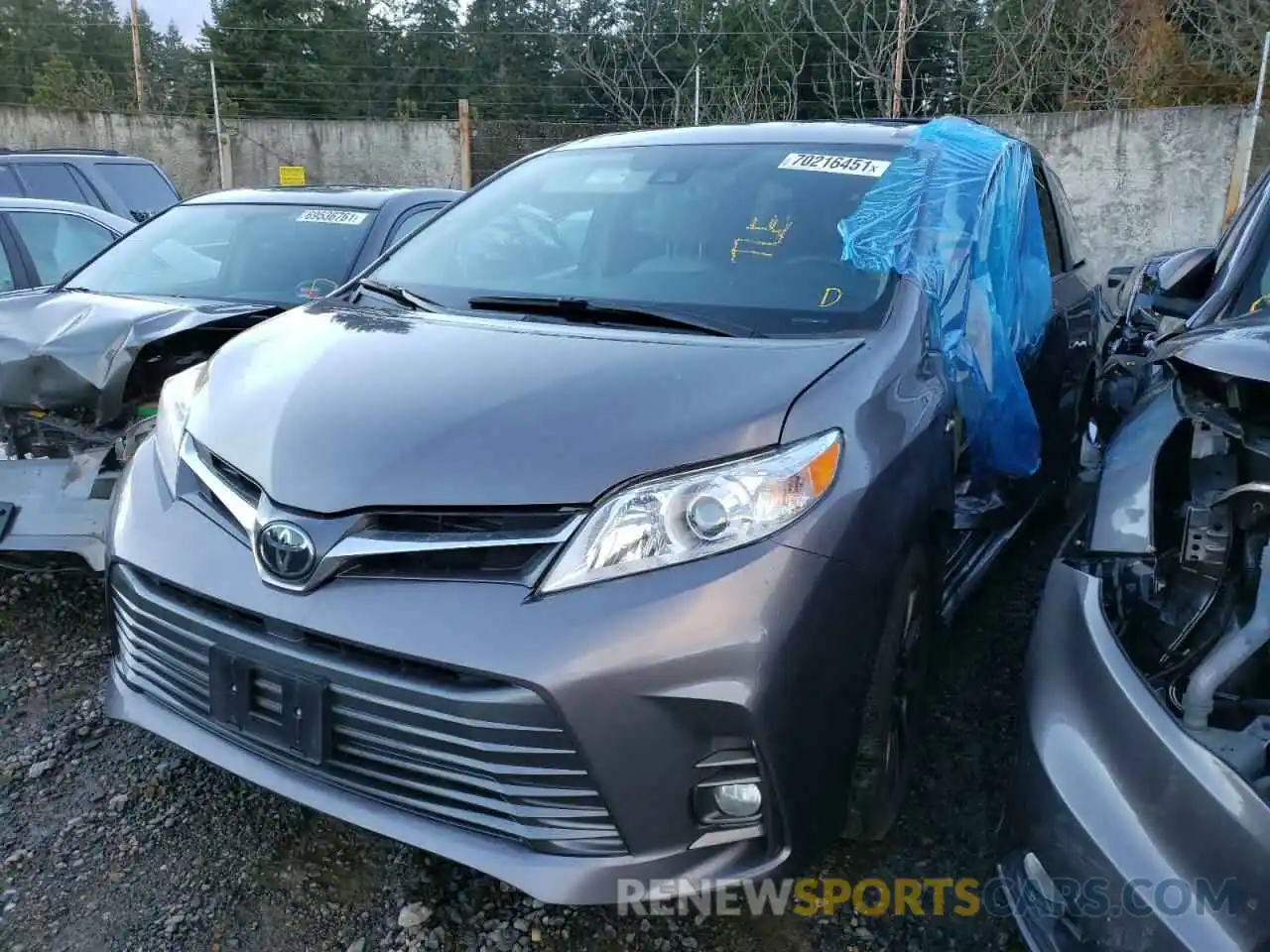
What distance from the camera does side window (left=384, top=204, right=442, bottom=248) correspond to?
14.6 feet

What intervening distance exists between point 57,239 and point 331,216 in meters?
2.12

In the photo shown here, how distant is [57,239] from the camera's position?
5.55 metres

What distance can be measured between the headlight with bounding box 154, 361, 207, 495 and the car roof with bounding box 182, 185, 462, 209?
2266 mm

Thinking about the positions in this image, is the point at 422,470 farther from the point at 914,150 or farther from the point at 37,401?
the point at 37,401

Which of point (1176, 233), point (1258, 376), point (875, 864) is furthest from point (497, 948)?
point (1176, 233)

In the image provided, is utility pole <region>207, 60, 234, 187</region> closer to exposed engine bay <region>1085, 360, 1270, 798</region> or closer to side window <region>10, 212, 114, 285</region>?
side window <region>10, 212, 114, 285</region>

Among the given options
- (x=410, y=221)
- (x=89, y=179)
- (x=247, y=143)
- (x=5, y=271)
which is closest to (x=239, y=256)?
(x=410, y=221)

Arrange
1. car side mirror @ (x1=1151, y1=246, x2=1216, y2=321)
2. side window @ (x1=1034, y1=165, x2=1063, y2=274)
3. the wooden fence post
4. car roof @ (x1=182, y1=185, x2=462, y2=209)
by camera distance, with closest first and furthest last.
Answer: car side mirror @ (x1=1151, y1=246, x2=1216, y2=321) → side window @ (x1=1034, y1=165, x2=1063, y2=274) → car roof @ (x1=182, y1=185, x2=462, y2=209) → the wooden fence post

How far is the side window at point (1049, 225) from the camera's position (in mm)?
3893

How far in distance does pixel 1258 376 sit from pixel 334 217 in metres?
3.77

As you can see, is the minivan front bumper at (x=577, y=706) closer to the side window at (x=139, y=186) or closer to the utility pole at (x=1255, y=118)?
the side window at (x=139, y=186)

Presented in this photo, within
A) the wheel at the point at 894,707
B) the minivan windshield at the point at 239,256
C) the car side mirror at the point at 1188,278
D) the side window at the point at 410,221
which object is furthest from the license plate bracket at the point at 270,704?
the car side mirror at the point at 1188,278

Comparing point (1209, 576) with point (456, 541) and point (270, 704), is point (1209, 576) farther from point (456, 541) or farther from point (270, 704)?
point (270, 704)

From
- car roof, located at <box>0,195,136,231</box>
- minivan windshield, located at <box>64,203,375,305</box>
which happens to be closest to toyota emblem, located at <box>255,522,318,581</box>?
minivan windshield, located at <box>64,203,375,305</box>
